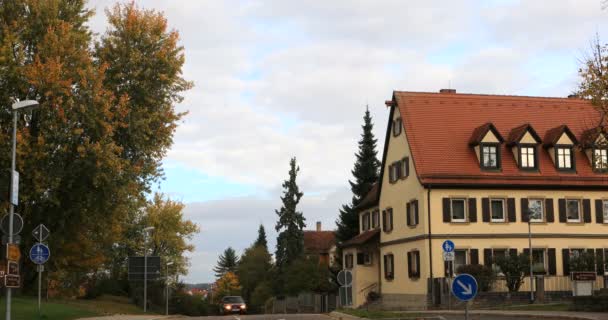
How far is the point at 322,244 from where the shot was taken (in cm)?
10688

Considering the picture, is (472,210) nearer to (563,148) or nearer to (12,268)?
(563,148)

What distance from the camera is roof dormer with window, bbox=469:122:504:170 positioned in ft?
153

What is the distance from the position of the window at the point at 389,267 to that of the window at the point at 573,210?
1131 cm

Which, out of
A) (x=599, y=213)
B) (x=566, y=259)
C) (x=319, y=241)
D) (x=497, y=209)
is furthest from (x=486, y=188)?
(x=319, y=241)

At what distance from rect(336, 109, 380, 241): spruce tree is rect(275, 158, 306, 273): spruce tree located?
10938 millimetres

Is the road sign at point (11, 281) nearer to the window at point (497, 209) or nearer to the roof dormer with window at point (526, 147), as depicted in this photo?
the window at point (497, 209)

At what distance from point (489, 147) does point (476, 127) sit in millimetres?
2239

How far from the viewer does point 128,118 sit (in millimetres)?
35438

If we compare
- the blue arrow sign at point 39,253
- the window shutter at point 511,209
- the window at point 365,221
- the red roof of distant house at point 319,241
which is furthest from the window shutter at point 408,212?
the red roof of distant house at point 319,241

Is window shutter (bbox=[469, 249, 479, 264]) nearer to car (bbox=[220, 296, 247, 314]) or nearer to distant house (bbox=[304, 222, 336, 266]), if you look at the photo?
car (bbox=[220, 296, 247, 314])

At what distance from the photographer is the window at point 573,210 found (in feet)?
154

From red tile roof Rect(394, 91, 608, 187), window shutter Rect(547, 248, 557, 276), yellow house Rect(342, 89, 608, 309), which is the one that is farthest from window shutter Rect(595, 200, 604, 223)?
window shutter Rect(547, 248, 557, 276)

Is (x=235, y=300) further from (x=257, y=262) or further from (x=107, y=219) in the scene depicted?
(x=257, y=262)

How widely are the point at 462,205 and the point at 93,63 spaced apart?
72.6 feet
